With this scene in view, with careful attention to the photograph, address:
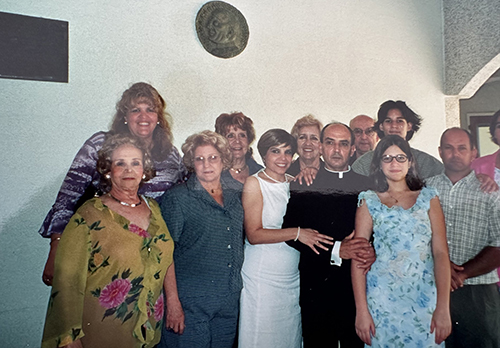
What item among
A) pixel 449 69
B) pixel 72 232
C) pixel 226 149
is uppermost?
pixel 449 69

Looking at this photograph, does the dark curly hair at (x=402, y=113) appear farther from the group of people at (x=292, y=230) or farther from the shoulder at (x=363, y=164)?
the shoulder at (x=363, y=164)

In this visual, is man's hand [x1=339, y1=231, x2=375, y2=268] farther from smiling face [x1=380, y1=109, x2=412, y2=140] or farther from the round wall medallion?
the round wall medallion

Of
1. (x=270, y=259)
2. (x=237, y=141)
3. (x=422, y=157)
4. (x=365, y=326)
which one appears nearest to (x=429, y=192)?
(x=422, y=157)

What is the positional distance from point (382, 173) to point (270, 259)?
27.0 inches

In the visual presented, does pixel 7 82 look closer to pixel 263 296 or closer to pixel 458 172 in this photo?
pixel 263 296

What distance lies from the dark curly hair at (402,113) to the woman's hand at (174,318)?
50.9 inches

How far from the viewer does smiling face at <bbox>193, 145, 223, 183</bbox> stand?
1.86m

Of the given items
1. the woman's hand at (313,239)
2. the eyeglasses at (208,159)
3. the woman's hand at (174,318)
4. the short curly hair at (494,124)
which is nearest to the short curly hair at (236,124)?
the eyeglasses at (208,159)

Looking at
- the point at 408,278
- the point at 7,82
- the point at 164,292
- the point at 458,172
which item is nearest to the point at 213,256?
the point at 164,292

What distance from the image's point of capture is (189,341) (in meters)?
1.82

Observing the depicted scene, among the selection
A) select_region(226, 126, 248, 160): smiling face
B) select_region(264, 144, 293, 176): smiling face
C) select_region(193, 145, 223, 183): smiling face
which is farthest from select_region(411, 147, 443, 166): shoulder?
select_region(193, 145, 223, 183): smiling face

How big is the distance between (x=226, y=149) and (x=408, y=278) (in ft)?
3.47

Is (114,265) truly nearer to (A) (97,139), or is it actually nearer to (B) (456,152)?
(A) (97,139)

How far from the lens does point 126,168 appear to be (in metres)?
1.75
